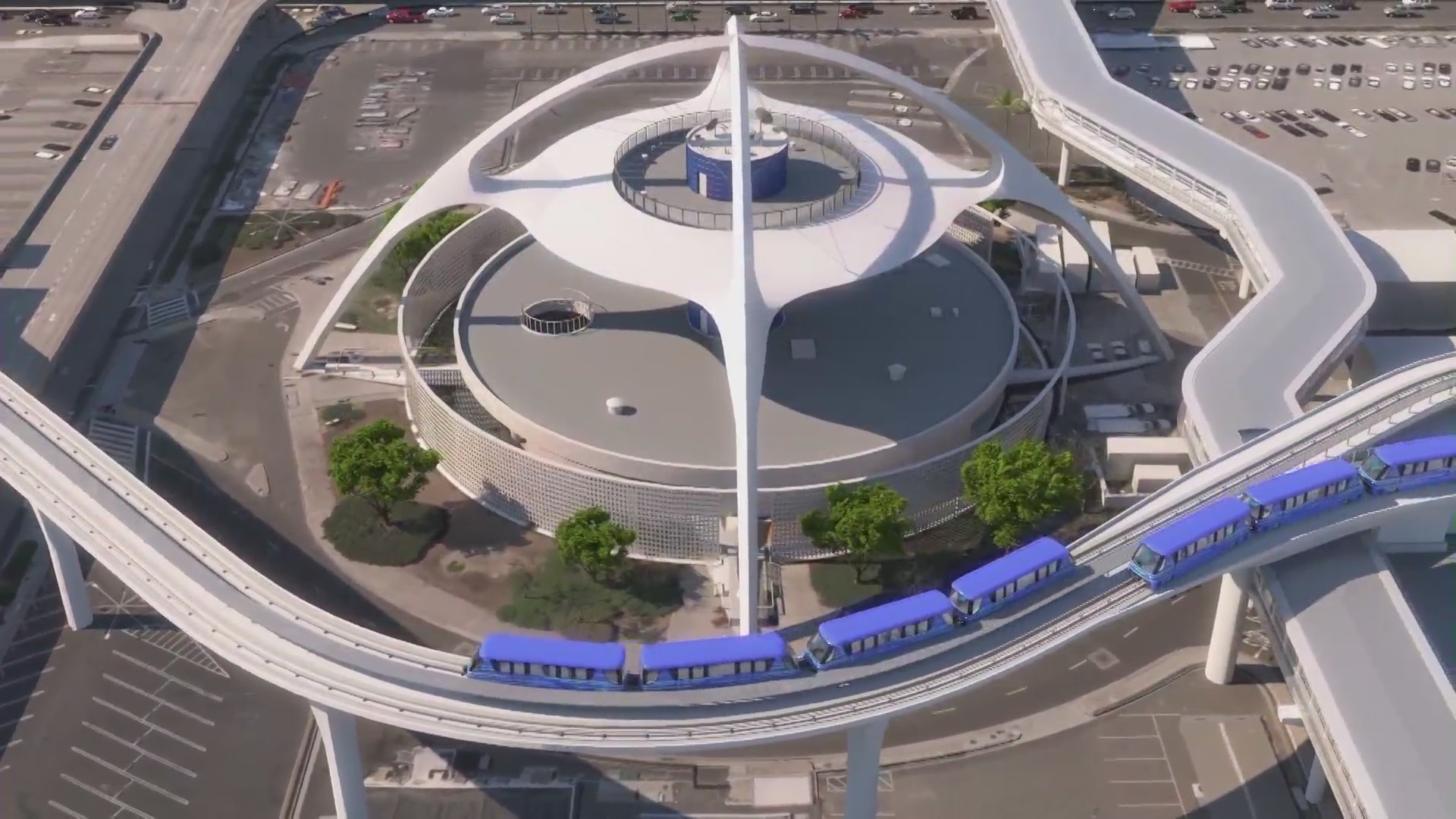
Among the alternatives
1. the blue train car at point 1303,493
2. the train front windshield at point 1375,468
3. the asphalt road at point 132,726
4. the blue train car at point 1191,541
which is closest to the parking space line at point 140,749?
the asphalt road at point 132,726

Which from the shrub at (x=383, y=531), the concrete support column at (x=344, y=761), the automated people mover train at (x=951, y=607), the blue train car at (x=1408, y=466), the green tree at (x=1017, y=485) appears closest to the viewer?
the automated people mover train at (x=951, y=607)

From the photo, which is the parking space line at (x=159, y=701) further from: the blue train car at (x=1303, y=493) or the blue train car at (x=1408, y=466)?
the blue train car at (x=1408, y=466)

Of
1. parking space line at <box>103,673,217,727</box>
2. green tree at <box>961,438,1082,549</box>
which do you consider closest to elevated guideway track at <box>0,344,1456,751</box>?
green tree at <box>961,438,1082,549</box>

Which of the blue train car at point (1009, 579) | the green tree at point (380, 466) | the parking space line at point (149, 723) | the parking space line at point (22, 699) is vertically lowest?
the parking space line at point (22, 699)

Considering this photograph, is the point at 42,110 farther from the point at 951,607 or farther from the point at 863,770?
the point at 951,607

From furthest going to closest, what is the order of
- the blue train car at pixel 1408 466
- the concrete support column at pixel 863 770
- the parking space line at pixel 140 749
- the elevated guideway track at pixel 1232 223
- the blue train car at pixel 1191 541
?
1. the elevated guideway track at pixel 1232 223
2. the parking space line at pixel 140 749
3. the blue train car at pixel 1408 466
4. the blue train car at pixel 1191 541
5. the concrete support column at pixel 863 770

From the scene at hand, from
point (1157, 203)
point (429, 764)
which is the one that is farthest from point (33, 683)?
point (1157, 203)
